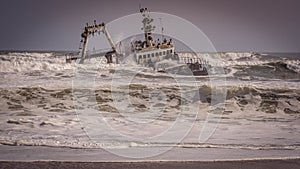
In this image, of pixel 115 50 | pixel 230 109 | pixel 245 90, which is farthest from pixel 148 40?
pixel 230 109

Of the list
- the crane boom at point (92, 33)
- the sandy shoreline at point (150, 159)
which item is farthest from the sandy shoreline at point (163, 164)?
the crane boom at point (92, 33)

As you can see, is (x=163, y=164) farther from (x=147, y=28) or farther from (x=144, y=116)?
(x=147, y=28)

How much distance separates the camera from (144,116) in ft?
40.7

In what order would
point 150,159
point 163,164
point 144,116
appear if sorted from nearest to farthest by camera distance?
point 163,164 → point 150,159 → point 144,116

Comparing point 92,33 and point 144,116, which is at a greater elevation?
point 92,33

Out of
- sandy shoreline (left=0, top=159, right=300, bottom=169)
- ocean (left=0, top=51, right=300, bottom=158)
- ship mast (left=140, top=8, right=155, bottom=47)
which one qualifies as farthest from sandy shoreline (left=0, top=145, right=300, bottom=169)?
ship mast (left=140, top=8, right=155, bottom=47)

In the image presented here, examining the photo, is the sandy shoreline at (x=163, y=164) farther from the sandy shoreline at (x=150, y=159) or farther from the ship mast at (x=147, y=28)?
the ship mast at (x=147, y=28)

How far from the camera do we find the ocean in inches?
324

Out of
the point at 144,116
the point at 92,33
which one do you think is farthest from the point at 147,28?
the point at 144,116

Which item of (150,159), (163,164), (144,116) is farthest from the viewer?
(144,116)

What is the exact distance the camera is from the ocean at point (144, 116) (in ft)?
27.0

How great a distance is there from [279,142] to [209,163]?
293 cm

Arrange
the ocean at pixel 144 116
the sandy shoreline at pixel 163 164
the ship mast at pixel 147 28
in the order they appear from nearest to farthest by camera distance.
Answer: the sandy shoreline at pixel 163 164
the ocean at pixel 144 116
the ship mast at pixel 147 28

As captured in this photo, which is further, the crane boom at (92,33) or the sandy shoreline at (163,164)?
the crane boom at (92,33)
